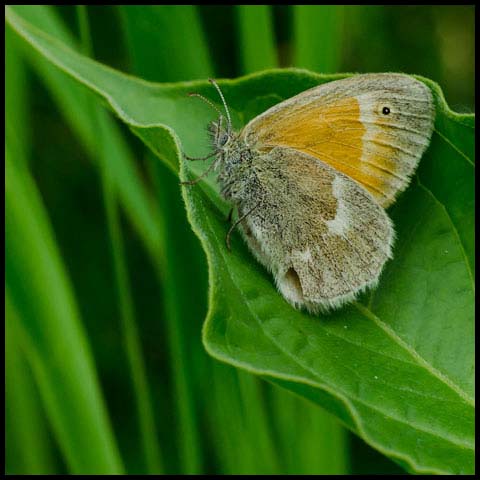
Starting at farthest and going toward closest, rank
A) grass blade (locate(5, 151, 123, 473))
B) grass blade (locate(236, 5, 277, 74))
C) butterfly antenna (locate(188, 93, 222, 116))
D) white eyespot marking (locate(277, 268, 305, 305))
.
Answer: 1. grass blade (locate(236, 5, 277, 74))
2. grass blade (locate(5, 151, 123, 473))
3. butterfly antenna (locate(188, 93, 222, 116))
4. white eyespot marking (locate(277, 268, 305, 305))

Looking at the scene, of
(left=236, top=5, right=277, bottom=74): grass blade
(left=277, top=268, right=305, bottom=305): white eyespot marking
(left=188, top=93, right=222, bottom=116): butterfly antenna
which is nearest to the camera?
(left=277, top=268, right=305, bottom=305): white eyespot marking

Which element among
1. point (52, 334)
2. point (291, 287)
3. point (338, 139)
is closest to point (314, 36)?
point (338, 139)

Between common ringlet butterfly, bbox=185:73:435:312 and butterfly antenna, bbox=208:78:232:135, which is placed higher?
butterfly antenna, bbox=208:78:232:135

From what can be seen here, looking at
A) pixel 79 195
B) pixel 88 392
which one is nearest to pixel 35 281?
pixel 88 392

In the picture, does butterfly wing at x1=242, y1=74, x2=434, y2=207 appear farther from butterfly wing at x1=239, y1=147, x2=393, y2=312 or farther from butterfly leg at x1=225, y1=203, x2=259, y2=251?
butterfly leg at x1=225, y1=203, x2=259, y2=251

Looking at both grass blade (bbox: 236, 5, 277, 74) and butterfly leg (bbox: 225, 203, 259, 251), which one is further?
grass blade (bbox: 236, 5, 277, 74)

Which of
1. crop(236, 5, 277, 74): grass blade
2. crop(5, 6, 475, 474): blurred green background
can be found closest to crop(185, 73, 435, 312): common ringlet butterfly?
crop(5, 6, 475, 474): blurred green background
